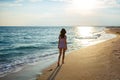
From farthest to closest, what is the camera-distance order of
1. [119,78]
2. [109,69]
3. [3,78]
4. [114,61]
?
[114,61], [3,78], [109,69], [119,78]

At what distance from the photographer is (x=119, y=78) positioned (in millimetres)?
8664

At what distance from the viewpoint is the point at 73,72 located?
410 inches

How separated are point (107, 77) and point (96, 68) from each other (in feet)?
5.79

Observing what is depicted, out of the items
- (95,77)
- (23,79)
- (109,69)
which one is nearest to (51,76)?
(23,79)

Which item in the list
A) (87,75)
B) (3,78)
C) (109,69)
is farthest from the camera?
(3,78)

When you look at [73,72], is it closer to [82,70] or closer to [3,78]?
[82,70]

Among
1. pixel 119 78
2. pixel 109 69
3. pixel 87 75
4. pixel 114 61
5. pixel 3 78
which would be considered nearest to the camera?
pixel 119 78

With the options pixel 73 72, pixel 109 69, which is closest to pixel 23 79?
pixel 73 72

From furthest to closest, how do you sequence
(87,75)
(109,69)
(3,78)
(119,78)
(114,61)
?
(114,61) → (3,78) → (109,69) → (87,75) → (119,78)

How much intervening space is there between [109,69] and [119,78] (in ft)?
5.05

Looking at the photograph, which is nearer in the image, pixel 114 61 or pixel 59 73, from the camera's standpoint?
pixel 59 73

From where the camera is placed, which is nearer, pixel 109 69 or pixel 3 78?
pixel 109 69

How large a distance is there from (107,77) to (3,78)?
17.5 ft

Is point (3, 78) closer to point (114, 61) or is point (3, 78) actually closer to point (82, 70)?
point (82, 70)
